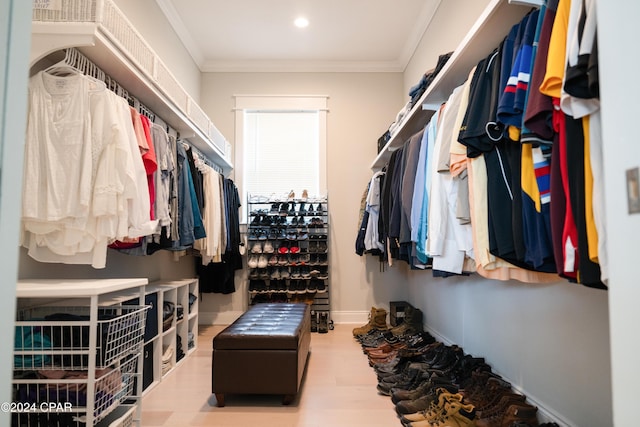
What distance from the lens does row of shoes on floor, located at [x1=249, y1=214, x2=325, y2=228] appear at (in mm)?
4465

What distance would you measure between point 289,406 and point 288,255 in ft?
7.54

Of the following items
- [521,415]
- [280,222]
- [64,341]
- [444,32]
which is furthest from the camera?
[280,222]

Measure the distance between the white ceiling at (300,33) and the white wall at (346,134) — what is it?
155 mm

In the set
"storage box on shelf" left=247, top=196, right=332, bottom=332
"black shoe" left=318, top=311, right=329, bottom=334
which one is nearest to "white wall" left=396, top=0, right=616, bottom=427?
"black shoe" left=318, top=311, right=329, bottom=334

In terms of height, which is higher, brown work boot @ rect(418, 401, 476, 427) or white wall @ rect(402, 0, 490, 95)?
white wall @ rect(402, 0, 490, 95)

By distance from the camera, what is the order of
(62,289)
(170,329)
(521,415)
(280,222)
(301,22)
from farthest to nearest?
(280,222) → (301,22) → (170,329) → (521,415) → (62,289)

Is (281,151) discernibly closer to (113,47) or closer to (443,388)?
(113,47)

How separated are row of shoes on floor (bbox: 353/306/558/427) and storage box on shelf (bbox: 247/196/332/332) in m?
1.27

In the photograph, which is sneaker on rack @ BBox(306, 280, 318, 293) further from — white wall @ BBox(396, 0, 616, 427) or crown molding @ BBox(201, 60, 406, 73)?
crown molding @ BBox(201, 60, 406, 73)

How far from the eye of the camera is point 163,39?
368cm

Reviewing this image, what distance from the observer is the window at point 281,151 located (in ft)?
16.1

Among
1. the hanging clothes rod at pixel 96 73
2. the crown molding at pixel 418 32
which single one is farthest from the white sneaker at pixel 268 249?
the crown molding at pixel 418 32

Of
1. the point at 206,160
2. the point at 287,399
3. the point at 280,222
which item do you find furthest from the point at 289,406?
the point at 206,160

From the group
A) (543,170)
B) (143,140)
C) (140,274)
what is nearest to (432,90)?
(543,170)
